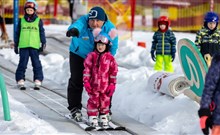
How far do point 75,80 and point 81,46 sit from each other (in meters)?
0.47

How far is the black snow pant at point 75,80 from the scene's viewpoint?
8773 mm

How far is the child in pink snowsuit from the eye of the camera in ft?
27.0

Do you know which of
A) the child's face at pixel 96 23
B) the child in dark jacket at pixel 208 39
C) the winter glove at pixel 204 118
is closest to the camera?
the winter glove at pixel 204 118

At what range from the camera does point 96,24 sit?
336 inches

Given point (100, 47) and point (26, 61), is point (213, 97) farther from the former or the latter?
point (26, 61)

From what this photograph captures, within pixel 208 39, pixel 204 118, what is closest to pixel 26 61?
pixel 208 39

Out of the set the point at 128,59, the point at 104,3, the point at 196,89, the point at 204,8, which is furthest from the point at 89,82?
the point at 204,8

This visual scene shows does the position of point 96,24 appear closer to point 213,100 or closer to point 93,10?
point 93,10

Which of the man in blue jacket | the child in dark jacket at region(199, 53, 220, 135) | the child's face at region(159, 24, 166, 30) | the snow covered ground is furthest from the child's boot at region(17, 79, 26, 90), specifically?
the child in dark jacket at region(199, 53, 220, 135)

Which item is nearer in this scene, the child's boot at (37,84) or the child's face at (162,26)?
the child's boot at (37,84)

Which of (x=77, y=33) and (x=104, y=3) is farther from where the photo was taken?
(x=104, y=3)

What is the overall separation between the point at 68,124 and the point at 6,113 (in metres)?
0.90

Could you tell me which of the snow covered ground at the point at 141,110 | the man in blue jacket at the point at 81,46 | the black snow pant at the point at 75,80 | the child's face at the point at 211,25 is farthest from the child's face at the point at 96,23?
the child's face at the point at 211,25

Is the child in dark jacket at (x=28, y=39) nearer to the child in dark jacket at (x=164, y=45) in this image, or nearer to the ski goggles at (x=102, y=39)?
the child in dark jacket at (x=164, y=45)
